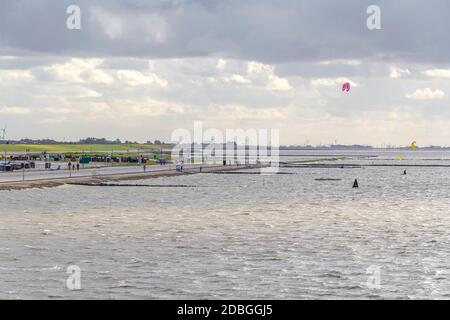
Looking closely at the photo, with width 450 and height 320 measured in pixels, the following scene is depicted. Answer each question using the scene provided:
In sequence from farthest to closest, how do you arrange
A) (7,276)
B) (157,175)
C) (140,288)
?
1. (157,175)
2. (7,276)
3. (140,288)

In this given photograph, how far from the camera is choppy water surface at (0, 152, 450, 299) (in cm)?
3362

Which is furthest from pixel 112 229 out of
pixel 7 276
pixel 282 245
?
pixel 7 276

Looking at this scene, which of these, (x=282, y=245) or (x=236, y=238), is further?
(x=236, y=238)

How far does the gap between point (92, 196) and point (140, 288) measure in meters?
61.6

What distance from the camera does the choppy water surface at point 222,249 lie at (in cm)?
3362

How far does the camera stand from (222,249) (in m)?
45.7

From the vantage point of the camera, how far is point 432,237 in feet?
174

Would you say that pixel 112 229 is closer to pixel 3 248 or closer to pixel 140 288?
pixel 3 248

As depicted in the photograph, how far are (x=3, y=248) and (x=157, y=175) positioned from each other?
353ft
